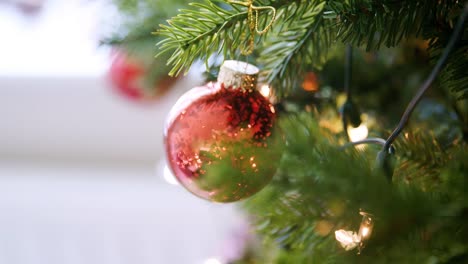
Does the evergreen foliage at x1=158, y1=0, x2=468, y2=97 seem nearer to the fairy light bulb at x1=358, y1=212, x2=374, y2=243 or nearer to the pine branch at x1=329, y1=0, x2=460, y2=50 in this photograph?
the pine branch at x1=329, y1=0, x2=460, y2=50

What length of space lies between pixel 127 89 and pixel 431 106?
1.40 ft

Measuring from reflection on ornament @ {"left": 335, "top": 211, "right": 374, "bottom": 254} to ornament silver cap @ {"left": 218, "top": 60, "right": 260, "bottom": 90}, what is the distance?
10 cm

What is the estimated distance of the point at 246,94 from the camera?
0.31m

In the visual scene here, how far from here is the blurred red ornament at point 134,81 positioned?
2.32ft

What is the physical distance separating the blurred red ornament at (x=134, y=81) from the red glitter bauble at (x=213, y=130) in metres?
0.38

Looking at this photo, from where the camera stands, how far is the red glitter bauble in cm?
27

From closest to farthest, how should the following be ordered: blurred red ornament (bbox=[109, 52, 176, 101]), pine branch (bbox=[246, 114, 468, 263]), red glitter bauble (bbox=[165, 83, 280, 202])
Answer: pine branch (bbox=[246, 114, 468, 263]) < red glitter bauble (bbox=[165, 83, 280, 202]) < blurred red ornament (bbox=[109, 52, 176, 101])

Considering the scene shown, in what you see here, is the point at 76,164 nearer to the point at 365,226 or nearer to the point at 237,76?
the point at 237,76

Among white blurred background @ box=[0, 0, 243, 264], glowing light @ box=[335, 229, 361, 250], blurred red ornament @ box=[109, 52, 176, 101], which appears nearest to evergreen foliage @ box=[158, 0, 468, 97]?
glowing light @ box=[335, 229, 361, 250]

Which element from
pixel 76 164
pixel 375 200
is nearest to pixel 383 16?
pixel 375 200

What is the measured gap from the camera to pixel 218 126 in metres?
0.29

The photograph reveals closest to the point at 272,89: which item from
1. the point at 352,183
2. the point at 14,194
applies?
the point at 352,183

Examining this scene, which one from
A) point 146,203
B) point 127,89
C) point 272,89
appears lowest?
point 146,203

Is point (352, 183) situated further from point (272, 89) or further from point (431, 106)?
point (431, 106)
